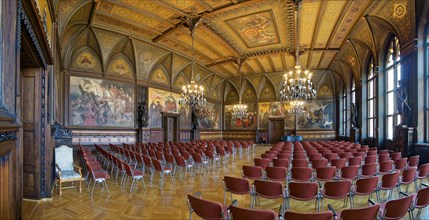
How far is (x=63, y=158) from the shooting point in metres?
6.79

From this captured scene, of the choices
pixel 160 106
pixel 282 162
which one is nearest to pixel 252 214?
pixel 282 162

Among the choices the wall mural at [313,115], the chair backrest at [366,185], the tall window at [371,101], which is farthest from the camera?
the wall mural at [313,115]

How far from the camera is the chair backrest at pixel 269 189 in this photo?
12.9 feet

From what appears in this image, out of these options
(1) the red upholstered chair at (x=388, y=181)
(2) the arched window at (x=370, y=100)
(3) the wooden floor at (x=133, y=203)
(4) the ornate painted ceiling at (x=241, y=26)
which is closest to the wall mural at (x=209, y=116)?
(4) the ornate painted ceiling at (x=241, y=26)

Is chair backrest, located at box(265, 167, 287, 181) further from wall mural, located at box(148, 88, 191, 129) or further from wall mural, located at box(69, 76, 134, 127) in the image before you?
wall mural, located at box(148, 88, 191, 129)

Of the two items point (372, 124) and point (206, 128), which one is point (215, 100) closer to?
point (206, 128)

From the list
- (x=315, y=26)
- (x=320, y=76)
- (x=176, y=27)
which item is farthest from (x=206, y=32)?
(x=320, y=76)

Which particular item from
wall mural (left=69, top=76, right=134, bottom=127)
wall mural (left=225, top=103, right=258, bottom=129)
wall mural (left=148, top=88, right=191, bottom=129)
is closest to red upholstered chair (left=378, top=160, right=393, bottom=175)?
wall mural (left=69, top=76, right=134, bottom=127)

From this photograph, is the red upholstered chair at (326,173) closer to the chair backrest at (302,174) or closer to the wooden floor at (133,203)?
the chair backrest at (302,174)

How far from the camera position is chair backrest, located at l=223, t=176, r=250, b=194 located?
4254 mm

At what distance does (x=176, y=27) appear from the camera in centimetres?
1267

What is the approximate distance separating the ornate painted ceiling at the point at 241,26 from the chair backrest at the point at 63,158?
19.2 ft

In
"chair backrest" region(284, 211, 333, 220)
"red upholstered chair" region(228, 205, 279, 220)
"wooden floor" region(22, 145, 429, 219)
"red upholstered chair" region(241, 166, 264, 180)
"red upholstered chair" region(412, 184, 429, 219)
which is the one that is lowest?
"wooden floor" region(22, 145, 429, 219)

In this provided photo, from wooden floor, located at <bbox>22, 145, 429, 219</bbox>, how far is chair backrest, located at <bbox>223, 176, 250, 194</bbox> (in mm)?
727
